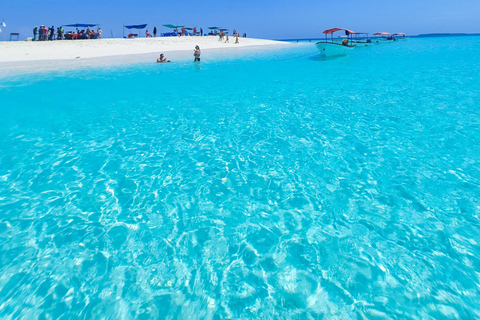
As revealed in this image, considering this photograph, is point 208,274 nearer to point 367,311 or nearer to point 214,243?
point 214,243

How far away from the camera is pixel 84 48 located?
4178 cm

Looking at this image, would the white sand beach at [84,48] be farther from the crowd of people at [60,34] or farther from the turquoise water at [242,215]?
the turquoise water at [242,215]

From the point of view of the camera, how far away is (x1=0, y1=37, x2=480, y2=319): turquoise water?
168 inches

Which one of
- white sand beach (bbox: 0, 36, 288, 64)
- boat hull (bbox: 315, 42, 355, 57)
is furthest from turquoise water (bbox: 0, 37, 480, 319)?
white sand beach (bbox: 0, 36, 288, 64)

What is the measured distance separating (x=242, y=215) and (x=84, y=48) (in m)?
47.6

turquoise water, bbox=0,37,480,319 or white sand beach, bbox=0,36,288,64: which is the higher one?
white sand beach, bbox=0,36,288,64

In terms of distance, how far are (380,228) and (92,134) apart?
36.1 ft

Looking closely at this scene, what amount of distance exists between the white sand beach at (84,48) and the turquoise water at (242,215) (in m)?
29.7

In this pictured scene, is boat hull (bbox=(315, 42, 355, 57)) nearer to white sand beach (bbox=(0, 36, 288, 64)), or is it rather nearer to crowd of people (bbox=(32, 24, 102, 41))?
white sand beach (bbox=(0, 36, 288, 64))

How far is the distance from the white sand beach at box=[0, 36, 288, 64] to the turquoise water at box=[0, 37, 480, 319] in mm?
29688

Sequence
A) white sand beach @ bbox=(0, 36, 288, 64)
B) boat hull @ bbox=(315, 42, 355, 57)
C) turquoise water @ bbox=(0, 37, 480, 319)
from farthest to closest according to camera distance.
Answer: boat hull @ bbox=(315, 42, 355, 57), white sand beach @ bbox=(0, 36, 288, 64), turquoise water @ bbox=(0, 37, 480, 319)

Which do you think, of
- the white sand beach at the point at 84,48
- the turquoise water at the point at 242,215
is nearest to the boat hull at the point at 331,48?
the turquoise water at the point at 242,215

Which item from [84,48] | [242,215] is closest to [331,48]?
[242,215]

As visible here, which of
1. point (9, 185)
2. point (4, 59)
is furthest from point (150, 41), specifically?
point (9, 185)
